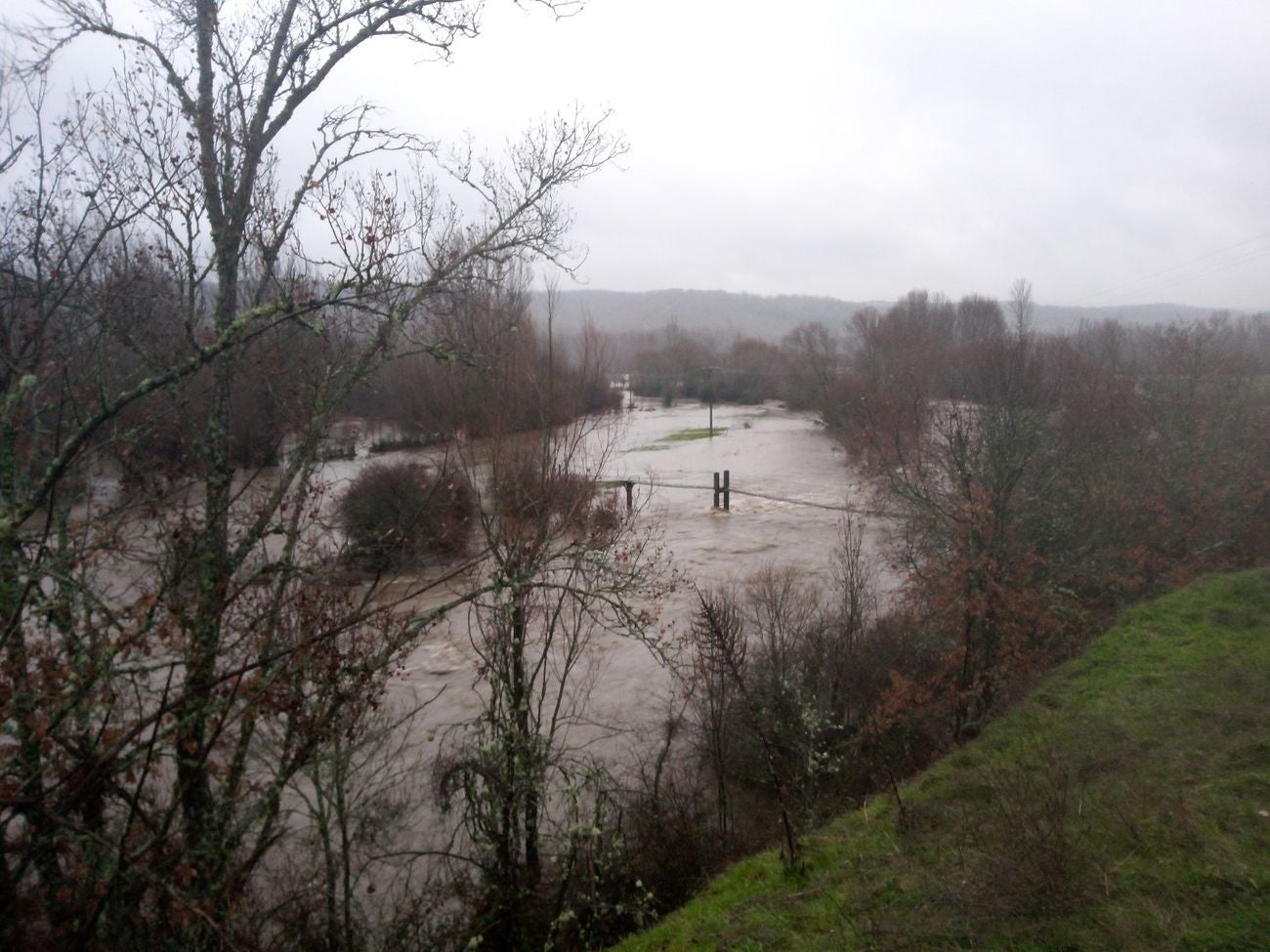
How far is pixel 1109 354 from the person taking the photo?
2281 cm

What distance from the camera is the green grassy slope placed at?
430cm

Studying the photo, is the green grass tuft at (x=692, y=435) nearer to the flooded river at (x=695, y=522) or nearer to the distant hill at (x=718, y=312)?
the flooded river at (x=695, y=522)

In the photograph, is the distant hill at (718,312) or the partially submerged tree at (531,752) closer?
the partially submerged tree at (531,752)

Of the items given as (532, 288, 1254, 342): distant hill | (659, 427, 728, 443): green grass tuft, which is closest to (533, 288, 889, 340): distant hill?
(532, 288, 1254, 342): distant hill

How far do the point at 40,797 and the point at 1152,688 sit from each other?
30.6 feet

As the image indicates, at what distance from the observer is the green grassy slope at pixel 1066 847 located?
4.30 metres

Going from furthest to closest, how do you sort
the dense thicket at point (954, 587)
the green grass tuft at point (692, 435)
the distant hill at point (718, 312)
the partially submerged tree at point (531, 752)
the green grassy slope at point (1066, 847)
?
1. the distant hill at point (718, 312)
2. the green grass tuft at point (692, 435)
3. the dense thicket at point (954, 587)
4. the partially submerged tree at point (531, 752)
5. the green grassy slope at point (1066, 847)

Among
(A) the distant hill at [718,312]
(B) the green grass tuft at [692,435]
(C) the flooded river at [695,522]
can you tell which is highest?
(A) the distant hill at [718,312]

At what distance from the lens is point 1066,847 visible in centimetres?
477

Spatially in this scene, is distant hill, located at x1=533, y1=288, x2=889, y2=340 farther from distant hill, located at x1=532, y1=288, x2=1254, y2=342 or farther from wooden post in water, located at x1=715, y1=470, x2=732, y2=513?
wooden post in water, located at x1=715, y1=470, x2=732, y2=513

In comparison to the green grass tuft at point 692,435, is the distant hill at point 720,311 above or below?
above

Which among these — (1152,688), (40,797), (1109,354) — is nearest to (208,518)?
(40,797)

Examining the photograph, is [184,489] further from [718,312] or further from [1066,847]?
[718,312]

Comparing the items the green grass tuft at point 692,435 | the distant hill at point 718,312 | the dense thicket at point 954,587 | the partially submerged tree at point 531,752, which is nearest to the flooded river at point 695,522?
the green grass tuft at point 692,435
